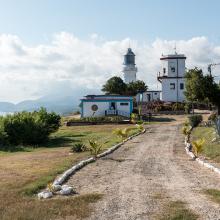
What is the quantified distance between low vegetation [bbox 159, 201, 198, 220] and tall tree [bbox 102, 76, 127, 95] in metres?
83.5

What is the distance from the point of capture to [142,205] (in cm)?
1339

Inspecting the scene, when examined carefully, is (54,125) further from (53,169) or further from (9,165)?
(53,169)

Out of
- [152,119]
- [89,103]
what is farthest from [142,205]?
[89,103]

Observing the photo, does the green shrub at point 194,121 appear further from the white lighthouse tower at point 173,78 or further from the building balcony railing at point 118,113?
the white lighthouse tower at point 173,78

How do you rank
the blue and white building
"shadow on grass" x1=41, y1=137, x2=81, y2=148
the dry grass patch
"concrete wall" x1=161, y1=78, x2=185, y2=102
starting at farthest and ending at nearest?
"concrete wall" x1=161, y1=78, x2=185, y2=102
the blue and white building
"shadow on grass" x1=41, y1=137, x2=81, y2=148
the dry grass patch

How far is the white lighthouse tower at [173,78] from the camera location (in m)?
89.9

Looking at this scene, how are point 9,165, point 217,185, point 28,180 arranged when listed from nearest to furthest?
point 217,185
point 28,180
point 9,165

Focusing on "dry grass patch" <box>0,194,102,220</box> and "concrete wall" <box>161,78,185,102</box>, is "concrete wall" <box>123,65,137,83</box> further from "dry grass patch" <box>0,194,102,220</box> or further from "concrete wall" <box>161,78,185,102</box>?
"dry grass patch" <box>0,194,102,220</box>

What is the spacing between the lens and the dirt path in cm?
1291

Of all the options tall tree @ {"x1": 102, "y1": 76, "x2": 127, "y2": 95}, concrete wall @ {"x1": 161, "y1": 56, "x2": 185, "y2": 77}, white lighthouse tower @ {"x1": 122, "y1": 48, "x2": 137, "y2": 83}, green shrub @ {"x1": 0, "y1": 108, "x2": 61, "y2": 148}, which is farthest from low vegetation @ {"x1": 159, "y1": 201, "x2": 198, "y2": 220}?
white lighthouse tower @ {"x1": 122, "y1": 48, "x2": 137, "y2": 83}

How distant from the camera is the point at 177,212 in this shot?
40.9ft

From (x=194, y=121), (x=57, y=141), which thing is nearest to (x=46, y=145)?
(x=57, y=141)

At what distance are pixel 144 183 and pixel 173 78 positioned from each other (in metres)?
74.6

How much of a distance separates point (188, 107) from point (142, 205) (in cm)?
6292
